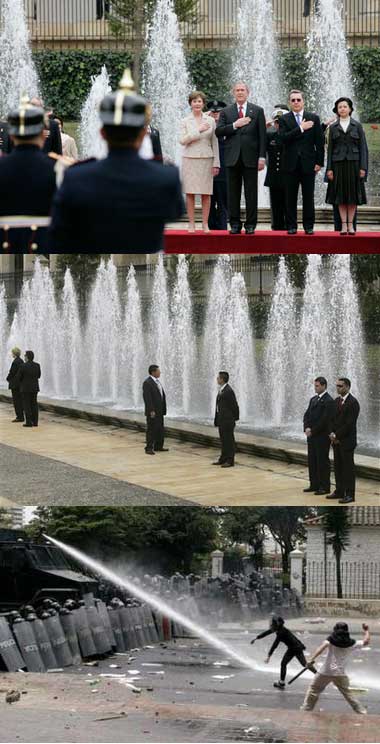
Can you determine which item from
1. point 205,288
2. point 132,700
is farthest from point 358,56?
point 132,700

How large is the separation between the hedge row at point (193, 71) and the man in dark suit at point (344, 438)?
18.7 m

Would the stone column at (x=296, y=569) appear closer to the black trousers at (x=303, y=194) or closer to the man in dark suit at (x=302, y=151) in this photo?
the black trousers at (x=303, y=194)

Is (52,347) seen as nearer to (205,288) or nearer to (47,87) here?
(205,288)

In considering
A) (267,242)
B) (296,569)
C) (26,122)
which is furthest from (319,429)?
(26,122)

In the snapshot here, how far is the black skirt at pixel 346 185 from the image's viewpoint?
15.1 meters

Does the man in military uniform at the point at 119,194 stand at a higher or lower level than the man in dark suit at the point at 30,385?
higher

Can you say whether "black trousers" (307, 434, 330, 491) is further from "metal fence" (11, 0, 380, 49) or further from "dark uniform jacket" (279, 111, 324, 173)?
"metal fence" (11, 0, 380, 49)

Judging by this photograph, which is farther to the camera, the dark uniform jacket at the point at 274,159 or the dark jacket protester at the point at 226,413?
the dark jacket protester at the point at 226,413

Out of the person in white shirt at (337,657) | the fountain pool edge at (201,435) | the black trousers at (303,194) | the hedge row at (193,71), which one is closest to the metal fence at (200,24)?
the hedge row at (193,71)

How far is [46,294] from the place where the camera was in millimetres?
26922

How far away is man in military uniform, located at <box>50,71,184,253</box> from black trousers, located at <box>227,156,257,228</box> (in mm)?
7221

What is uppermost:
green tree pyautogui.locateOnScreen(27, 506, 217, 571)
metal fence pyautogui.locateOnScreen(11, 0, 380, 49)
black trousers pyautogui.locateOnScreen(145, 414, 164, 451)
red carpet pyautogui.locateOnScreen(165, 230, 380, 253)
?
metal fence pyautogui.locateOnScreen(11, 0, 380, 49)

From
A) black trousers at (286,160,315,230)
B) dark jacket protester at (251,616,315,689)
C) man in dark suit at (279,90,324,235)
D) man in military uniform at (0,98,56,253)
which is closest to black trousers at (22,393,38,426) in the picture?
dark jacket protester at (251,616,315,689)

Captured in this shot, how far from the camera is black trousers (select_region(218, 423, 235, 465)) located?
25.9 meters
